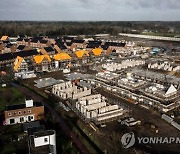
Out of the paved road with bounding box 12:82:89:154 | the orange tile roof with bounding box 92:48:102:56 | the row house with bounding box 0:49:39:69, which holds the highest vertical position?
the orange tile roof with bounding box 92:48:102:56

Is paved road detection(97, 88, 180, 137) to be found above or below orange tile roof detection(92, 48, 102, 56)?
below

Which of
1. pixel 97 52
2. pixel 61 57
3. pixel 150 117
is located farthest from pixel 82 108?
pixel 97 52

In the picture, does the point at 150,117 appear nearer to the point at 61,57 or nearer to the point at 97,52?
the point at 61,57

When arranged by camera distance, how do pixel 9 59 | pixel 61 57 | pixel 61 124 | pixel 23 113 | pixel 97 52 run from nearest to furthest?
Result: pixel 61 124 → pixel 23 113 → pixel 9 59 → pixel 61 57 → pixel 97 52

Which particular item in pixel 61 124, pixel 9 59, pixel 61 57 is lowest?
pixel 61 124

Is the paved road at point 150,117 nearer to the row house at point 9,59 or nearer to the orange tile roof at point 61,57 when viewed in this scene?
the orange tile roof at point 61,57

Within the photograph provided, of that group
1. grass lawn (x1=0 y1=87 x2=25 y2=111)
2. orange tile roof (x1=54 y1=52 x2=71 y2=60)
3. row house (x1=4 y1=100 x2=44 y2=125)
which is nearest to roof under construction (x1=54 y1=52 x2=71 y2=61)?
orange tile roof (x1=54 y1=52 x2=71 y2=60)

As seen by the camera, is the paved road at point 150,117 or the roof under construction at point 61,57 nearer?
the paved road at point 150,117

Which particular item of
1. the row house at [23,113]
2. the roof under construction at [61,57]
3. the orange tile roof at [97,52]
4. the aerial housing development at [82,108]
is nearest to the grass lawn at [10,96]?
the aerial housing development at [82,108]

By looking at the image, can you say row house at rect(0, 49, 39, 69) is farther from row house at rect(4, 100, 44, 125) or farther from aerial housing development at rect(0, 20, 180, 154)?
row house at rect(4, 100, 44, 125)
